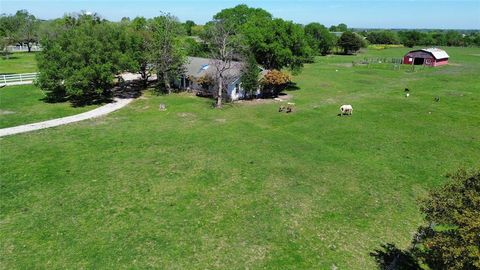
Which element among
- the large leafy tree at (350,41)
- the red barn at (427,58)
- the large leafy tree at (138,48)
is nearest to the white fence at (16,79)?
the large leafy tree at (138,48)

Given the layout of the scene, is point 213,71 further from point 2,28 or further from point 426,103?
point 2,28

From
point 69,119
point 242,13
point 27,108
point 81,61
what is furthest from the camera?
point 242,13

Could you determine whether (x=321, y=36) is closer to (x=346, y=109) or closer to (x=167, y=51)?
(x=167, y=51)

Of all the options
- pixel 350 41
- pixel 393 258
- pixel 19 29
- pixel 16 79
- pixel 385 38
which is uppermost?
pixel 385 38

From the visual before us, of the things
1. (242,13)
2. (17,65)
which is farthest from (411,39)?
(17,65)

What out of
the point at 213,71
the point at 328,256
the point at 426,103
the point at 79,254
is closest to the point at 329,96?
the point at 426,103

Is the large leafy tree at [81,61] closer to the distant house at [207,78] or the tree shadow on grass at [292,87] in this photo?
the distant house at [207,78]
